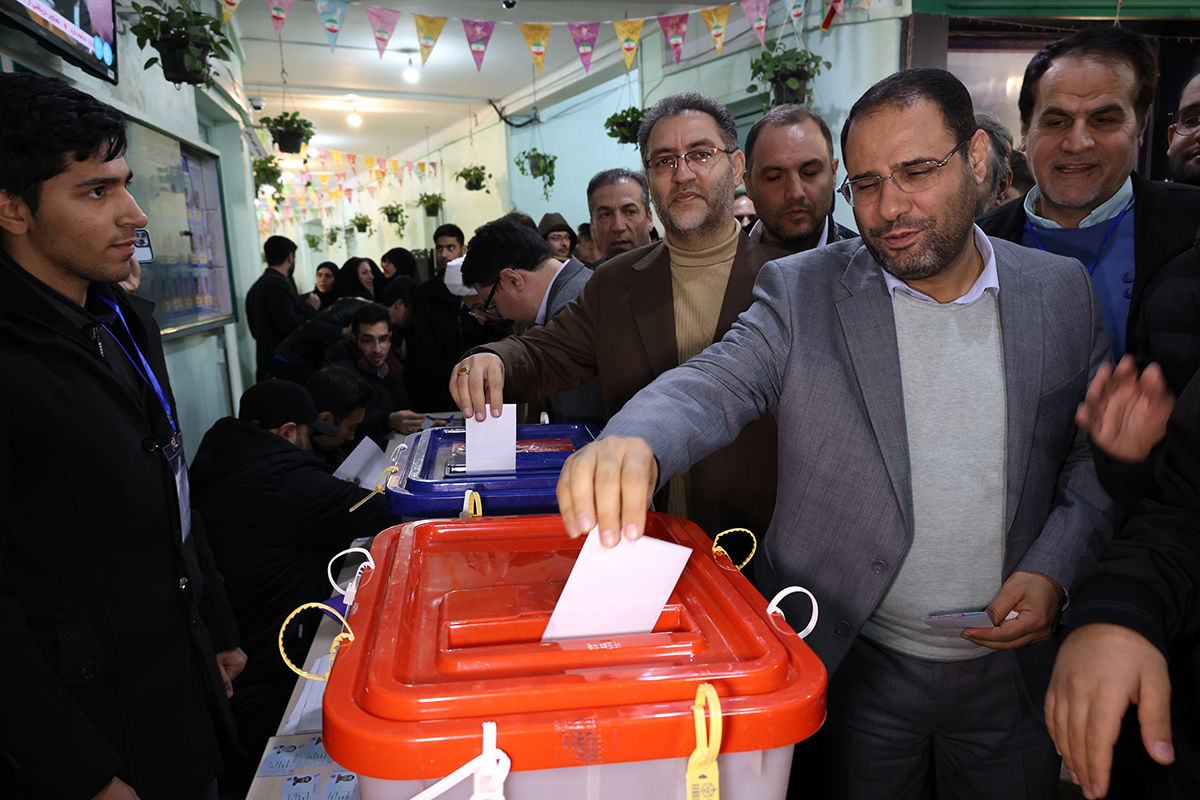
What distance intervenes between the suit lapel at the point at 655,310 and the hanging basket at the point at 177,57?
296 cm

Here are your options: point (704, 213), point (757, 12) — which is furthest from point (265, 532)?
point (757, 12)

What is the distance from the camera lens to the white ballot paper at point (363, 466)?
8.12 ft

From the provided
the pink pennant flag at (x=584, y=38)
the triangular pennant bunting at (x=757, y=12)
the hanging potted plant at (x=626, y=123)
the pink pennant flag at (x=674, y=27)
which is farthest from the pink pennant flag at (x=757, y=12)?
the pink pennant flag at (x=584, y=38)

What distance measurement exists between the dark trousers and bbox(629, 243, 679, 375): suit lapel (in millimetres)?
798

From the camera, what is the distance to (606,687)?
0.70 meters

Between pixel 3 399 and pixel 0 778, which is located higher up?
pixel 3 399

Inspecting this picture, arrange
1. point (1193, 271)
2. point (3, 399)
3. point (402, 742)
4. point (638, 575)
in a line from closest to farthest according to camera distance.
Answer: point (402, 742), point (638, 575), point (3, 399), point (1193, 271)

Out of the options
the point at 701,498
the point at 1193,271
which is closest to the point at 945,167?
the point at 1193,271

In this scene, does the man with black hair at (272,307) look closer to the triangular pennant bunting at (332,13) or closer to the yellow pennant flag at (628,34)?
the triangular pennant bunting at (332,13)

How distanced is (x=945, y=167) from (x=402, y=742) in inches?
46.3

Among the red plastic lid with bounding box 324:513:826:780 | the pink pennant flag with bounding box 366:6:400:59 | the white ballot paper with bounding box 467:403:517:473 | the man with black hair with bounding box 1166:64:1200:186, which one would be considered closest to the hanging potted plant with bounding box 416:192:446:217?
the pink pennant flag with bounding box 366:6:400:59

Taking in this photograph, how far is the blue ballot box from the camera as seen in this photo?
57.8 inches

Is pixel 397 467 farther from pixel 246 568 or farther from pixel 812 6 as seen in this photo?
pixel 812 6

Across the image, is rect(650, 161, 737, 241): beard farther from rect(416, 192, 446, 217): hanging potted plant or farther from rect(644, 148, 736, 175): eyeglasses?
rect(416, 192, 446, 217): hanging potted plant
